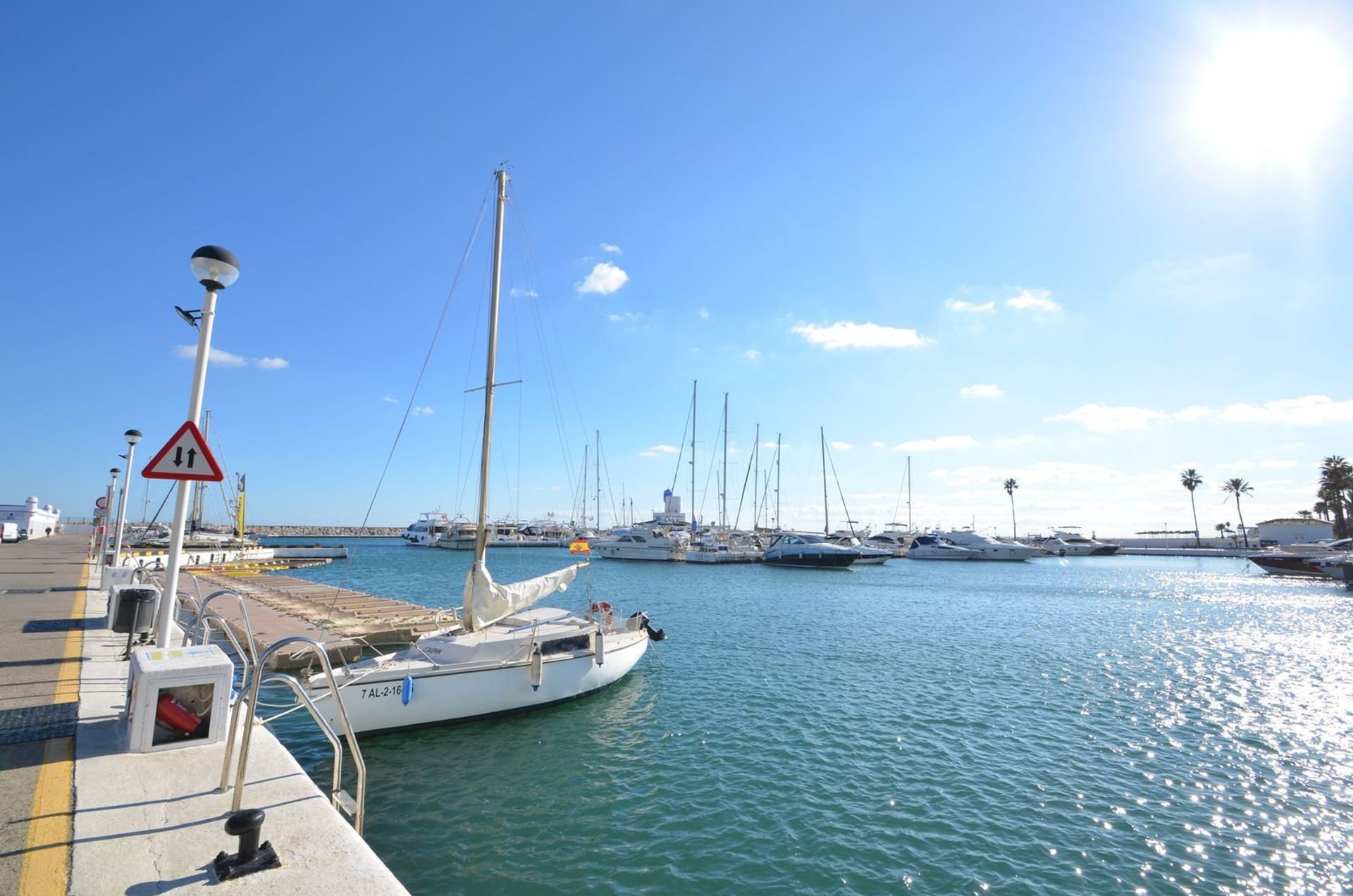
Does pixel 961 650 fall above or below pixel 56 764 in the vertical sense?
below

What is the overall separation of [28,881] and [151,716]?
239 centimetres

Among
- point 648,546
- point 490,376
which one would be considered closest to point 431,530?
point 648,546

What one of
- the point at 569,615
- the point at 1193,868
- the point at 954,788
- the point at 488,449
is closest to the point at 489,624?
the point at 569,615

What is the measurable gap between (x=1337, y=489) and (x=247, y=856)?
134 meters

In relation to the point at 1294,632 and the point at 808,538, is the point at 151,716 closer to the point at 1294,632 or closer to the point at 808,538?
the point at 1294,632

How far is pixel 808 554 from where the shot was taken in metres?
71.2

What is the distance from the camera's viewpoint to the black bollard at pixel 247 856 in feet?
13.9

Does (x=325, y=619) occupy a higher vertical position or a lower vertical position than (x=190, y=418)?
lower

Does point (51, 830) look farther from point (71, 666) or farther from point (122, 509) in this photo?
point (122, 509)

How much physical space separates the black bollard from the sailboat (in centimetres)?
811

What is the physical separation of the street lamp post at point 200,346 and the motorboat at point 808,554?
223ft

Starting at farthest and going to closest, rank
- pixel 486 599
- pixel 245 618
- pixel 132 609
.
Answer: pixel 486 599
pixel 132 609
pixel 245 618

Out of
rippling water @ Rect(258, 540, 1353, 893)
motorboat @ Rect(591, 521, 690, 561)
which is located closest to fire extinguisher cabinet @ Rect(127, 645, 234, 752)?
rippling water @ Rect(258, 540, 1353, 893)

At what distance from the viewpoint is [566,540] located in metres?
124
